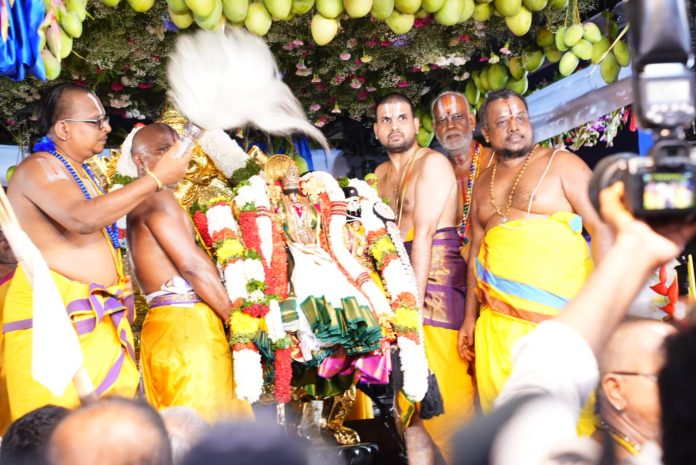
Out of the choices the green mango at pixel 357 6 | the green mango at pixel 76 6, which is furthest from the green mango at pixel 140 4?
the green mango at pixel 357 6

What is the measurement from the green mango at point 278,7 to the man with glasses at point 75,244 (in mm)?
807

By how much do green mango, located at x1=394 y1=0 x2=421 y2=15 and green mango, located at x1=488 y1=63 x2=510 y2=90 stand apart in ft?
5.38

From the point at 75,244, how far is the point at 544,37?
9.78ft

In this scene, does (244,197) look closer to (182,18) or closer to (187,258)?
(187,258)

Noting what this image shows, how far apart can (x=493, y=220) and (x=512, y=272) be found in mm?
373

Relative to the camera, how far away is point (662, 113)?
1208 millimetres

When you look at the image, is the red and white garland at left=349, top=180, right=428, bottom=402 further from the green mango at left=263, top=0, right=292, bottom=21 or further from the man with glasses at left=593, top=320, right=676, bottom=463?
the man with glasses at left=593, top=320, right=676, bottom=463

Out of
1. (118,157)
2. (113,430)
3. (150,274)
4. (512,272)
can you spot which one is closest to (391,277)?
(512,272)

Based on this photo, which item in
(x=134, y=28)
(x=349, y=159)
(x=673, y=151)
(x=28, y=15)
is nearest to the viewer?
(x=673, y=151)

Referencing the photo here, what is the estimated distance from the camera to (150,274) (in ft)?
12.1

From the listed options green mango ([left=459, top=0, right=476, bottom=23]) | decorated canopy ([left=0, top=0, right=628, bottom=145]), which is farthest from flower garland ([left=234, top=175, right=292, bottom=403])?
green mango ([left=459, top=0, right=476, bottom=23])

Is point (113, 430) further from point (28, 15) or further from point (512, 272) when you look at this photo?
point (512, 272)

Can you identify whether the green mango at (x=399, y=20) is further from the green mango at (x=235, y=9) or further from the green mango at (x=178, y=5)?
the green mango at (x=178, y=5)

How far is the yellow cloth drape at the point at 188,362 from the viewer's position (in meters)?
3.55
